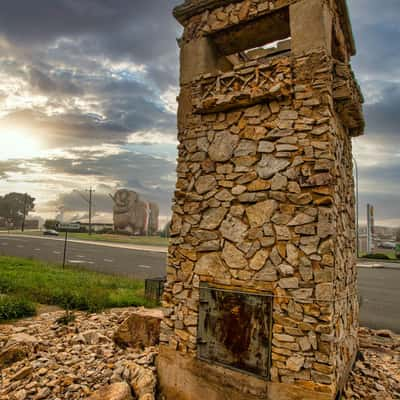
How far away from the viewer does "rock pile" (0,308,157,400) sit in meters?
4.24

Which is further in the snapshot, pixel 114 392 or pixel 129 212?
pixel 129 212

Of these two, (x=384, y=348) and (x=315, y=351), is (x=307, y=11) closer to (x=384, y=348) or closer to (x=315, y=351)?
(x=315, y=351)

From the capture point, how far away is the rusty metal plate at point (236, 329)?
390 centimetres

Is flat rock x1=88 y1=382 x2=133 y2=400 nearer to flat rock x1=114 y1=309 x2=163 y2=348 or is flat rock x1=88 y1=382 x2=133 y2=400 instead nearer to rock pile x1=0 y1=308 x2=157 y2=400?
rock pile x1=0 y1=308 x2=157 y2=400

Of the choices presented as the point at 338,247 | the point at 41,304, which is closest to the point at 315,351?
the point at 338,247

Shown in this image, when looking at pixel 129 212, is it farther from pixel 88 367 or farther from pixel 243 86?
pixel 243 86

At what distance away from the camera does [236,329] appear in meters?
4.07

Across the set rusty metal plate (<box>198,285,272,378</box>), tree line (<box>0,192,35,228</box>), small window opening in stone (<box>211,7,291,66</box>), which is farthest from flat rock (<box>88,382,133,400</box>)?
tree line (<box>0,192,35,228</box>)

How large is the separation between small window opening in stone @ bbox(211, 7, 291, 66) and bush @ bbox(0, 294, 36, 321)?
7075 mm

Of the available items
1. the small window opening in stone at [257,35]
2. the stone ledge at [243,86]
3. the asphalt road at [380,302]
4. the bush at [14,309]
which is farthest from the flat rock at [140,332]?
the asphalt road at [380,302]

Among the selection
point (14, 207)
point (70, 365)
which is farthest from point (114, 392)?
point (14, 207)

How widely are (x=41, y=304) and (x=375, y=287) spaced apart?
12.6m

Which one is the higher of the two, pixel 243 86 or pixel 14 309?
pixel 243 86

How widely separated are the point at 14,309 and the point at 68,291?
1841mm
